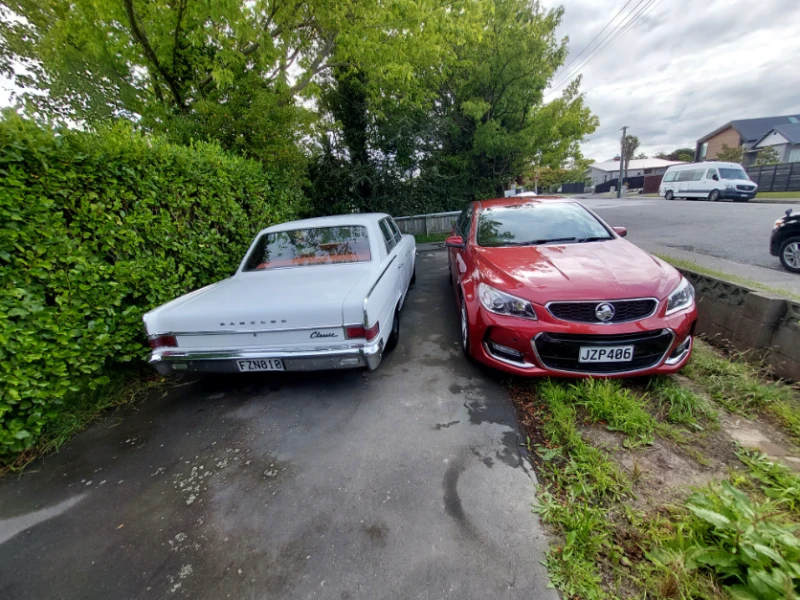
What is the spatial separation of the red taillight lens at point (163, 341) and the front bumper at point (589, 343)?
256cm

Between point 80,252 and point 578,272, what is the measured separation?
402 centimetres

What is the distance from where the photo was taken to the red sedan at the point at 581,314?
2.35 m

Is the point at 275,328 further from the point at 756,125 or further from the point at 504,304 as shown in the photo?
the point at 756,125

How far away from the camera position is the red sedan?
2.35 metres

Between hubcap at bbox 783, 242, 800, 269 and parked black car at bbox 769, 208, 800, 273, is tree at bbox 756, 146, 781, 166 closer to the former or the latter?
parked black car at bbox 769, 208, 800, 273

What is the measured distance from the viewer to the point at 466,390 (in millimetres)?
2840

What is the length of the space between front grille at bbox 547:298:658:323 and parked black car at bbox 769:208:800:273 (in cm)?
470

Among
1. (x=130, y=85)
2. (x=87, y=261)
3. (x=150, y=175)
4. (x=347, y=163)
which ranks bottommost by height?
(x=87, y=261)

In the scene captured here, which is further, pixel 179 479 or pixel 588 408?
pixel 588 408

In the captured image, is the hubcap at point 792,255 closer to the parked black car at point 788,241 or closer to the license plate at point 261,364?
the parked black car at point 788,241

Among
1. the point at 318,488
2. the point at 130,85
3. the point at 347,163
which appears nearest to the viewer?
the point at 318,488

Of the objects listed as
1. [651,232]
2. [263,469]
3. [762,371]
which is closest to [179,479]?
[263,469]

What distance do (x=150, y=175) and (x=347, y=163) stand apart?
778cm

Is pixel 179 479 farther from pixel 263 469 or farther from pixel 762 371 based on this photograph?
pixel 762 371
